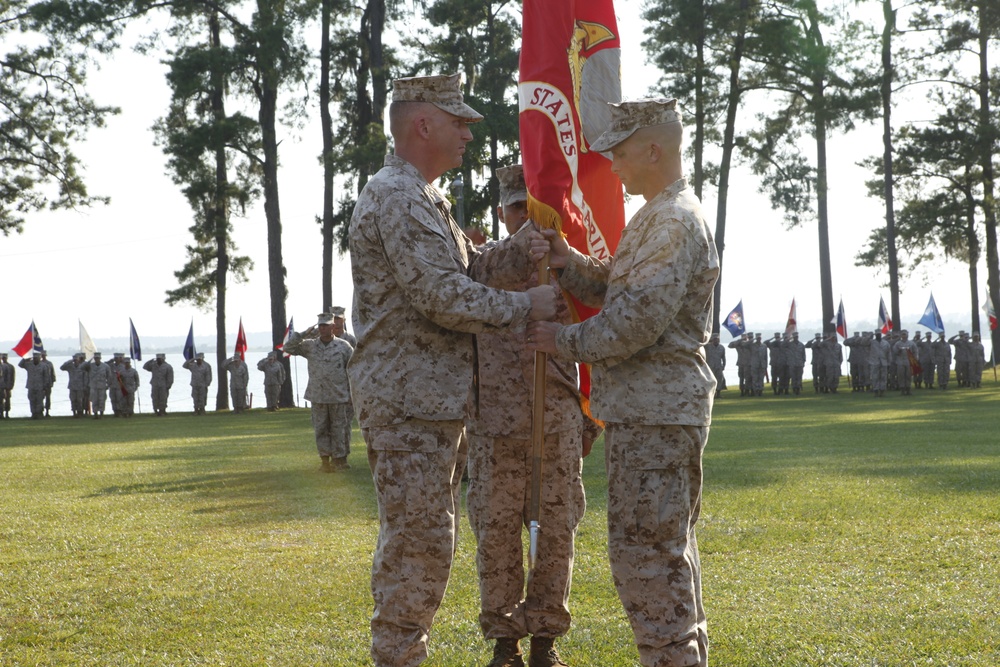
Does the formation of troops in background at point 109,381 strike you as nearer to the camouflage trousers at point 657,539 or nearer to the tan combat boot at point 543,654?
the tan combat boot at point 543,654

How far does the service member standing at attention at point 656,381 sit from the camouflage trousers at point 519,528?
2.51 ft

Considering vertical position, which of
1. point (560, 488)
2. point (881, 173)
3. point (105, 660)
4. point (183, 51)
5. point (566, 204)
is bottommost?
point (105, 660)

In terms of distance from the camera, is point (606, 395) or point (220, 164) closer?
point (606, 395)

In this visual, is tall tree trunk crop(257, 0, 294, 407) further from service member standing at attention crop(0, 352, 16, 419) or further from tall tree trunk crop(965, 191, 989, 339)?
tall tree trunk crop(965, 191, 989, 339)

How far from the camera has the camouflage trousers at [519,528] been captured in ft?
15.2

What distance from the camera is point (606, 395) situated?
405 centimetres

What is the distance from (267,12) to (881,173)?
846 inches

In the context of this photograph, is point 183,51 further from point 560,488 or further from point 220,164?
point 560,488

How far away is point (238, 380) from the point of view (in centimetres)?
3062

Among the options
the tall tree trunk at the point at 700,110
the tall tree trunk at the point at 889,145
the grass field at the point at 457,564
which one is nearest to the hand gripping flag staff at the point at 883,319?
the tall tree trunk at the point at 889,145

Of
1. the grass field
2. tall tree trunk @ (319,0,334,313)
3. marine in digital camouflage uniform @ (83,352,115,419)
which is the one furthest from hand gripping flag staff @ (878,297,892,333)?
marine in digital camouflage uniform @ (83,352,115,419)

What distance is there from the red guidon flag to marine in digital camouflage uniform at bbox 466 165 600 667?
198 millimetres

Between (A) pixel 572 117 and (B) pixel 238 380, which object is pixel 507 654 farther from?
(B) pixel 238 380

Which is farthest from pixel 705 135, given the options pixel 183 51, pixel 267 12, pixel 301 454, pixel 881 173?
pixel 301 454
